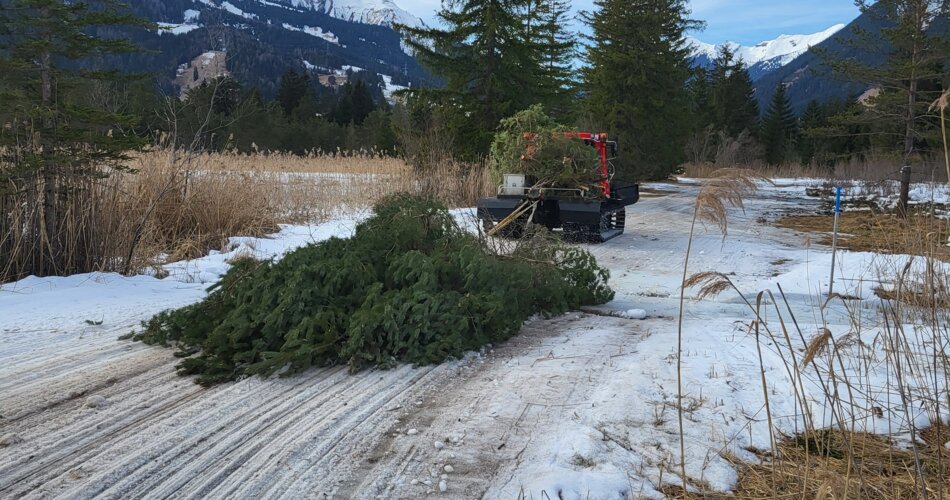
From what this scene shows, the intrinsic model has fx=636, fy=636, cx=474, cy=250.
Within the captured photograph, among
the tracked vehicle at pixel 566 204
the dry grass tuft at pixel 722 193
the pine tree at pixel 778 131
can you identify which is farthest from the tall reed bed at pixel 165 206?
the pine tree at pixel 778 131

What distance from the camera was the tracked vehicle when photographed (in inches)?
388

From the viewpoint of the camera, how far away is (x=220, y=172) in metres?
9.66

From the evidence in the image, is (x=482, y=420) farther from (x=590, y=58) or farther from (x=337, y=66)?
(x=337, y=66)

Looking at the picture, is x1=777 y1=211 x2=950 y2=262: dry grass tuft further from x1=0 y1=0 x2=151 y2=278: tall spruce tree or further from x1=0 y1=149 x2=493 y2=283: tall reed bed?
x1=0 y1=0 x2=151 y2=278: tall spruce tree

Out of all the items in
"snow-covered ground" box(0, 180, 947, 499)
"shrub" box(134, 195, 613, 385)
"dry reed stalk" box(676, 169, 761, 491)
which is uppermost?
"dry reed stalk" box(676, 169, 761, 491)

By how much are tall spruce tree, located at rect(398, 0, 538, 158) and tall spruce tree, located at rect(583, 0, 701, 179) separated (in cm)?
1235

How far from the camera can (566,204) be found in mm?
9969

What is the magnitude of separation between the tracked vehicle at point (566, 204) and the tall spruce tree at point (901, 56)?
982 cm

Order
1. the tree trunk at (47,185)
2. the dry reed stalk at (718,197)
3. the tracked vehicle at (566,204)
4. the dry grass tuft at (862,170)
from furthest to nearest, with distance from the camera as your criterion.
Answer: the dry grass tuft at (862,170) → the tracked vehicle at (566,204) → the tree trunk at (47,185) → the dry reed stalk at (718,197)

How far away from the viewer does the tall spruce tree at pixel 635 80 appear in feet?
94.0

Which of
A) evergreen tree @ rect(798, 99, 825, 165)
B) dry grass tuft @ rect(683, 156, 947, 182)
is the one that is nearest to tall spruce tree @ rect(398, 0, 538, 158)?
dry grass tuft @ rect(683, 156, 947, 182)

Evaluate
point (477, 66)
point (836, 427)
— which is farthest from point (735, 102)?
point (836, 427)

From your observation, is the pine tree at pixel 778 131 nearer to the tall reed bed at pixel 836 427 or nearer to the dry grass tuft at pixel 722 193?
the tall reed bed at pixel 836 427


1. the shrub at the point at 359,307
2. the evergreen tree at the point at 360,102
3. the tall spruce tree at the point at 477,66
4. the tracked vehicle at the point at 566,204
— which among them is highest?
the evergreen tree at the point at 360,102
